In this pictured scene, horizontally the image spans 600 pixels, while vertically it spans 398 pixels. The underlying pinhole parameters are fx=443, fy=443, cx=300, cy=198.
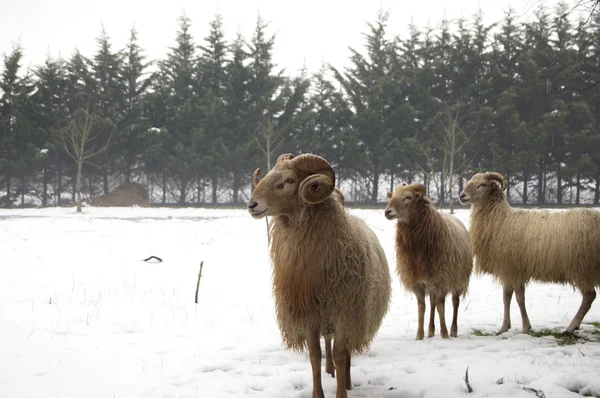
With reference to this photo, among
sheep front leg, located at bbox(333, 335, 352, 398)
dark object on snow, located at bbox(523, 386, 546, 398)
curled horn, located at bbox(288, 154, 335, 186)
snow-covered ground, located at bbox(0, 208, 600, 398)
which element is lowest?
snow-covered ground, located at bbox(0, 208, 600, 398)

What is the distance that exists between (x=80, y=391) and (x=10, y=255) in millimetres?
9630

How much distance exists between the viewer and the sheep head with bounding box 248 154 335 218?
12.2 ft

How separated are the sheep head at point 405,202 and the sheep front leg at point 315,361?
2.56 m

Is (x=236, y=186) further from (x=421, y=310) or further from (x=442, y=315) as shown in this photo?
(x=442, y=315)

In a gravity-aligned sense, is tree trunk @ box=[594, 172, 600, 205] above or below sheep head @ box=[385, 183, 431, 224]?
above

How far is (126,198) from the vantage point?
106 feet

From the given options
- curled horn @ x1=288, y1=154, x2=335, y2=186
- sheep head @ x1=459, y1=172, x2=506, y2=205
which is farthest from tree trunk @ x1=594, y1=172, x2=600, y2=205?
curled horn @ x1=288, y1=154, x2=335, y2=186

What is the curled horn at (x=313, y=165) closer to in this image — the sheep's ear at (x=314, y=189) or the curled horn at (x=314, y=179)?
the curled horn at (x=314, y=179)

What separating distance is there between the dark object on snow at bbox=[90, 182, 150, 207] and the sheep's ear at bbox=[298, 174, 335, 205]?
3042cm

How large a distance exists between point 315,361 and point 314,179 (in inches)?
65.4

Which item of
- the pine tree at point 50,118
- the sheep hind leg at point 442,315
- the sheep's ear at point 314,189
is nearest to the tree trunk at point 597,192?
the sheep hind leg at point 442,315

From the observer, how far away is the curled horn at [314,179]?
3.70 metres

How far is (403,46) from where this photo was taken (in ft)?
121

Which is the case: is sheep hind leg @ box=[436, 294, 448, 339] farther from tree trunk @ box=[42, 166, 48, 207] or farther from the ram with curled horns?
tree trunk @ box=[42, 166, 48, 207]
